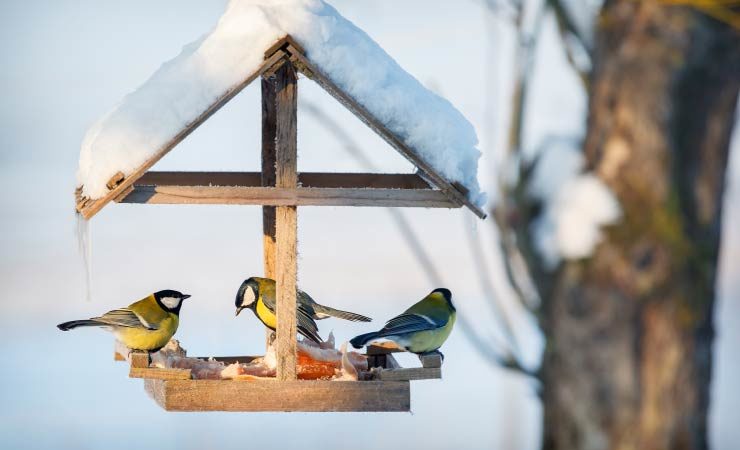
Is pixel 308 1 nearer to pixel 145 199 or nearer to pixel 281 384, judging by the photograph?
pixel 145 199

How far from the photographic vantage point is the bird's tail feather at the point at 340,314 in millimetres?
5790

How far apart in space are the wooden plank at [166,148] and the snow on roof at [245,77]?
18 millimetres

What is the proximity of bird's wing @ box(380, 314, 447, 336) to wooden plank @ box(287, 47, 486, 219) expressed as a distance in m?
0.78

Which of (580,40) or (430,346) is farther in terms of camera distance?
(430,346)

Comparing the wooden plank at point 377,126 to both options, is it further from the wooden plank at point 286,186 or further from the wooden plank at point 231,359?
the wooden plank at point 231,359

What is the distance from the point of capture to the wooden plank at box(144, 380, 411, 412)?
4.89m

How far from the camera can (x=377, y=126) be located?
4.73 m

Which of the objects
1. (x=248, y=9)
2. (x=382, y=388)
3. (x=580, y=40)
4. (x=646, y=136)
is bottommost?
(x=382, y=388)

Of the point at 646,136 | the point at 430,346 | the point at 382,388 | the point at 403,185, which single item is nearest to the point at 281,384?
the point at 382,388

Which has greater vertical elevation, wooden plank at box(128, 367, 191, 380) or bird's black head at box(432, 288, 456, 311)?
bird's black head at box(432, 288, 456, 311)

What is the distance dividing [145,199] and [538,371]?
2.08 m

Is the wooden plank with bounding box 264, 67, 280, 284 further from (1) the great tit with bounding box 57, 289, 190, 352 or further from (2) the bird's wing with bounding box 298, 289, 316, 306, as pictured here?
(1) the great tit with bounding box 57, 289, 190, 352

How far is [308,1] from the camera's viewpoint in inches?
194

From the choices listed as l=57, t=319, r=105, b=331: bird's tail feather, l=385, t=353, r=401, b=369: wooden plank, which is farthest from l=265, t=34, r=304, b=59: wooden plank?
l=385, t=353, r=401, b=369: wooden plank
